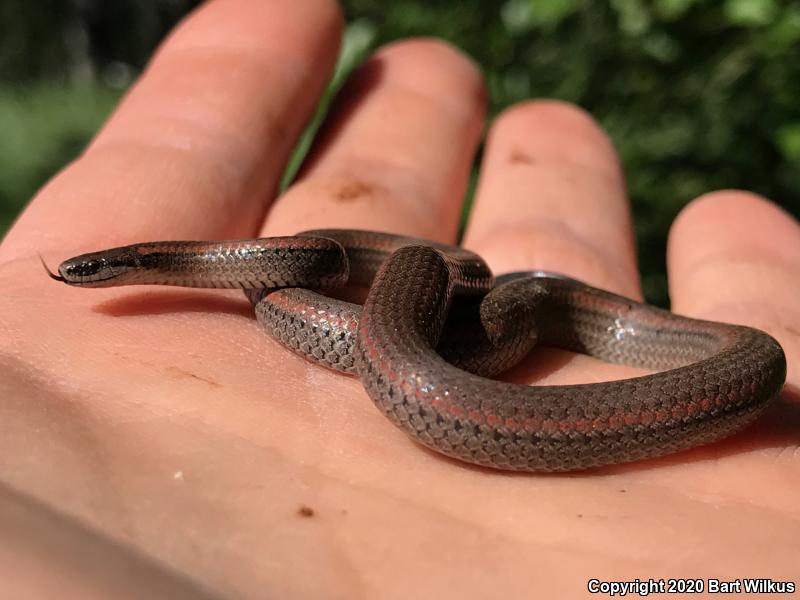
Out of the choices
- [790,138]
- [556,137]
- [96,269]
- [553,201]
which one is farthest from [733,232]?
[96,269]

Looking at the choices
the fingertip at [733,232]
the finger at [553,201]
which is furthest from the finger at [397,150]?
the fingertip at [733,232]

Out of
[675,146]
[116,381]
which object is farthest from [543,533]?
[675,146]

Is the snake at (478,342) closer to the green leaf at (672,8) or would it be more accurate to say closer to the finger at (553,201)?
the finger at (553,201)

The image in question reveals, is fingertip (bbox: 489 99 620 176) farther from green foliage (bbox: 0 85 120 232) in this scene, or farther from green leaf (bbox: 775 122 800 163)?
green foliage (bbox: 0 85 120 232)

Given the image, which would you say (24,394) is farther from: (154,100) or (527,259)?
(527,259)

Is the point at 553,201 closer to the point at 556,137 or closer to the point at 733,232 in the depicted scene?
the point at 556,137

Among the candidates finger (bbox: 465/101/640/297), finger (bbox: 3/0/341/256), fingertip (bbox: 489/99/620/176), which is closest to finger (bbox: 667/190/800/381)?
finger (bbox: 465/101/640/297)
